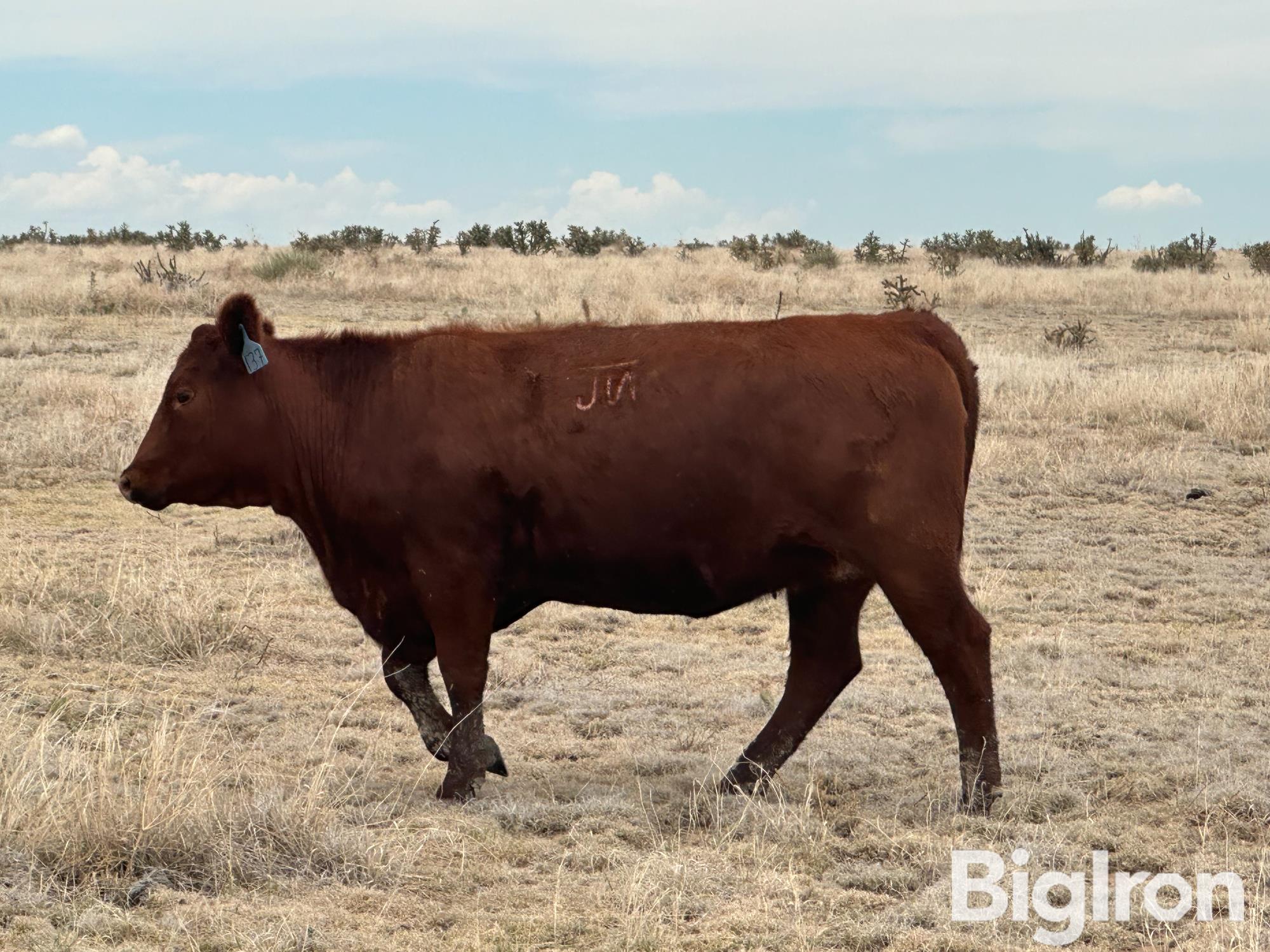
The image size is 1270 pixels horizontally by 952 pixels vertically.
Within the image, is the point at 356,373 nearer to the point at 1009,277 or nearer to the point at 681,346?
the point at 681,346

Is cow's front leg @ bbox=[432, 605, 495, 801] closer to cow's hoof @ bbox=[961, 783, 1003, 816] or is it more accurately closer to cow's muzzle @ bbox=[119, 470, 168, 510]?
cow's muzzle @ bbox=[119, 470, 168, 510]

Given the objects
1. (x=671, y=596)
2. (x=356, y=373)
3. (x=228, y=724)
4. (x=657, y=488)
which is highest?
(x=356, y=373)

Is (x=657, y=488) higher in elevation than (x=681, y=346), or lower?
lower

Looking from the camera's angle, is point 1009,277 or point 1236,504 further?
point 1009,277

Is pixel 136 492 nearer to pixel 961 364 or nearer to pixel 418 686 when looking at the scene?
pixel 418 686

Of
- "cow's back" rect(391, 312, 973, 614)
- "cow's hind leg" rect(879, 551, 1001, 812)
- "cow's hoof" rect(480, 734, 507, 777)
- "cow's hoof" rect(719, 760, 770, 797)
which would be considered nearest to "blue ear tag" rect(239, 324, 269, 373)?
"cow's back" rect(391, 312, 973, 614)

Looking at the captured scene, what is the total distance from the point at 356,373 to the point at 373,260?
2566cm

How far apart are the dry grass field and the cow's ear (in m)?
1.58

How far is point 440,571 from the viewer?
5.50 meters

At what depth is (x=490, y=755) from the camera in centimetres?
560

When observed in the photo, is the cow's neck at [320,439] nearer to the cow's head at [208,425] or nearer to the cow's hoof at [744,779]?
the cow's head at [208,425]

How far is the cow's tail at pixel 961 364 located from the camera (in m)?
5.72

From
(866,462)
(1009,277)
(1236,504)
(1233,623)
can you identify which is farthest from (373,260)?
(866,462)

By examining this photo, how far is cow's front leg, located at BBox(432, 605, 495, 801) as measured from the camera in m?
5.56
